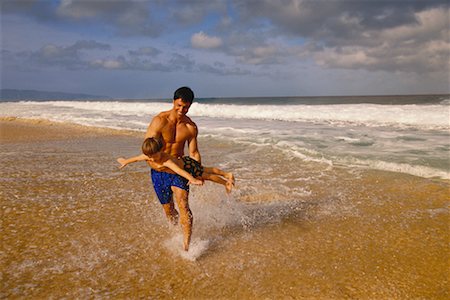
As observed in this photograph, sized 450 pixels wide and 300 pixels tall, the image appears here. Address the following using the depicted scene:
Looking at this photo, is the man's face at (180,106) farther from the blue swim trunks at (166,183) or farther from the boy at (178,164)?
the blue swim trunks at (166,183)

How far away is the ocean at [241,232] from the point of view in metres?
3.28

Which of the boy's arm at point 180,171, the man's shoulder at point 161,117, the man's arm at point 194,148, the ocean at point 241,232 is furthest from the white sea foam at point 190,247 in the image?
the man's shoulder at point 161,117

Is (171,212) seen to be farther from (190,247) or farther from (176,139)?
(176,139)

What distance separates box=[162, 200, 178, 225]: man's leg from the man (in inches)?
10.6

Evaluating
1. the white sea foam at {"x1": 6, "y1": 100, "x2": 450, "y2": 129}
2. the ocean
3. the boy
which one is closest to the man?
the boy

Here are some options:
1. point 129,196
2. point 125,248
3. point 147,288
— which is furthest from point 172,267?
point 129,196

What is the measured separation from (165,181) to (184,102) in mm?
880

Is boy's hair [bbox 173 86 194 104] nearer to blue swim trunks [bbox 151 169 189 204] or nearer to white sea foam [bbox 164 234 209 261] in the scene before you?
blue swim trunks [bbox 151 169 189 204]

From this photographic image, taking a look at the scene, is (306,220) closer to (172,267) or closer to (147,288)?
(172,267)

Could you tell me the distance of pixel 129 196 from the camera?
5.97m

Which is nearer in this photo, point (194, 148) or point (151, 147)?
point (151, 147)

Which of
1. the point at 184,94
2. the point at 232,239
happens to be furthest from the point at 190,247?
the point at 184,94

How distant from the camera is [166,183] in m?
3.88

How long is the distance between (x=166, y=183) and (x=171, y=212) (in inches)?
22.8
